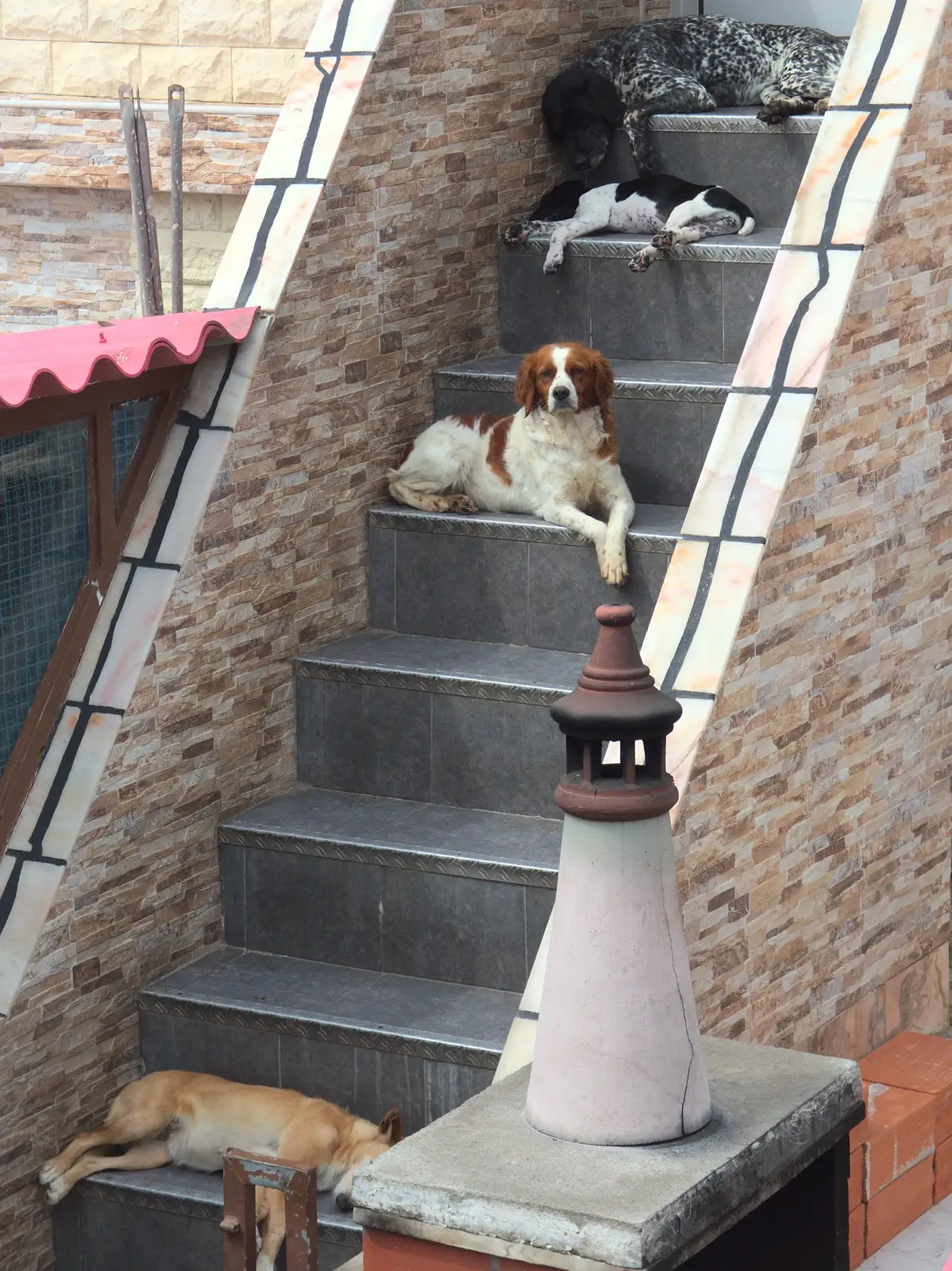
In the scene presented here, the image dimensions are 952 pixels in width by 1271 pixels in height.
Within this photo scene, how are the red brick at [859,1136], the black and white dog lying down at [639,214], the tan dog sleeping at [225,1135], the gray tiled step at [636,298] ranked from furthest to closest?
the black and white dog lying down at [639,214] < the gray tiled step at [636,298] < the red brick at [859,1136] < the tan dog sleeping at [225,1135]

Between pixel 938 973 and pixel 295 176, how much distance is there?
9.87 feet

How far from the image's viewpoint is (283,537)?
645cm

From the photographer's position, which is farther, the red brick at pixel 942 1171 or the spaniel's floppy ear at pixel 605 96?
the spaniel's floppy ear at pixel 605 96

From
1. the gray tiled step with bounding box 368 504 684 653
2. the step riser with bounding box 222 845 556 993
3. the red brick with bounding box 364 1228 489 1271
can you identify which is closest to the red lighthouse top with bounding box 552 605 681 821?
the red brick with bounding box 364 1228 489 1271

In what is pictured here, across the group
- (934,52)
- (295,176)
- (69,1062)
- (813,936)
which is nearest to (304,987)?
(69,1062)

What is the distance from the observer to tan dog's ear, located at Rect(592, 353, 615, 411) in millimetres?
6566

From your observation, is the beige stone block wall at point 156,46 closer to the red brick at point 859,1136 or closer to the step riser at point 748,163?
the step riser at point 748,163

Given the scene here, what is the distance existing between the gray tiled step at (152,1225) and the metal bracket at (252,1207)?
0.91 m

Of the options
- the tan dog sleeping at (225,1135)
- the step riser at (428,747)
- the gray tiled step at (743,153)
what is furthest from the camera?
the gray tiled step at (743,153)

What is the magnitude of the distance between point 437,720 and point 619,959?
2.32 meters

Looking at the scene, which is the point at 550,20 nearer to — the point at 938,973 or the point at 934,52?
the point at 934,52

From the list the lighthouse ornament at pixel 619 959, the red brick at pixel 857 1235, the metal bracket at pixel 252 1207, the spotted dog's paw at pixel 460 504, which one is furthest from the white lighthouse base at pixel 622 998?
the spotted dog's paw at pixel 460 504

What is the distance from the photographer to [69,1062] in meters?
5.89

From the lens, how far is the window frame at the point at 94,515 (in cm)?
582
